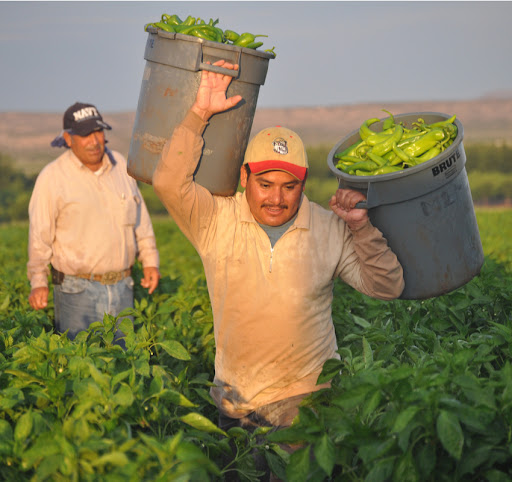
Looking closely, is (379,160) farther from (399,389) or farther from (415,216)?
(399,389)

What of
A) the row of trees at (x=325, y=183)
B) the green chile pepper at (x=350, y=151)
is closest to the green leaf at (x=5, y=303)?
the green chile pepper at (x=350, y=151)

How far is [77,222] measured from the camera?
232 inches

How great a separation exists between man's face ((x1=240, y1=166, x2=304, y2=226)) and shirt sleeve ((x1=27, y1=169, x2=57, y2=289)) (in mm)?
2644

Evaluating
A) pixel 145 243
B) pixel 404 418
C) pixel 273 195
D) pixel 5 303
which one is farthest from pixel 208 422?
pixel 145 243

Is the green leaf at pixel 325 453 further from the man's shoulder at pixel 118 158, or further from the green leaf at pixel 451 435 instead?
the man's shoulder at pixel 118 158

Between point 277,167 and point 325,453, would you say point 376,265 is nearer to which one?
point 277,167

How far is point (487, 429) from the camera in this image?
2312mm

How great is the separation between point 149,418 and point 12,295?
13.4 feet

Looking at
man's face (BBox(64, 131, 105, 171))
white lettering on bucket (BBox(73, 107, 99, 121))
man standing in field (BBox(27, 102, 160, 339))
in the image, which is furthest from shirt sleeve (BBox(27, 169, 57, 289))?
white lettering on bucket (BBox(73, 107, 99, 121))

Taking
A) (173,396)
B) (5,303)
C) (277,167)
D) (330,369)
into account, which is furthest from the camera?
(5,303)

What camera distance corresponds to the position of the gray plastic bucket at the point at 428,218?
3.30m

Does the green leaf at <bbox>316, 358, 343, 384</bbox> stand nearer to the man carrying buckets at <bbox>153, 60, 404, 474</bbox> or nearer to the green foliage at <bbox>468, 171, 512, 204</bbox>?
the man carrying buckets at <bbox>153, 60, 404, 474</bbox>

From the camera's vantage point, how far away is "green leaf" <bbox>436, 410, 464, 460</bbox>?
7.19 feet

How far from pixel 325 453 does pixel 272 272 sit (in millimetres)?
1432
